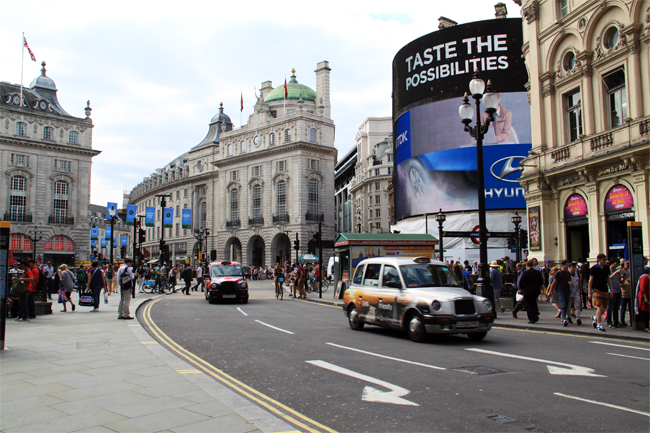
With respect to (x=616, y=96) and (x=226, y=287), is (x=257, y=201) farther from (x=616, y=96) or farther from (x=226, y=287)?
(x=616, y=96)

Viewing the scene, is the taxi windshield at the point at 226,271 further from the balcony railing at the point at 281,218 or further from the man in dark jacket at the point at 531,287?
the balcony railing at the point at 281,218

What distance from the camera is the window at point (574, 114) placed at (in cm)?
2156

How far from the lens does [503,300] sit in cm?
1720

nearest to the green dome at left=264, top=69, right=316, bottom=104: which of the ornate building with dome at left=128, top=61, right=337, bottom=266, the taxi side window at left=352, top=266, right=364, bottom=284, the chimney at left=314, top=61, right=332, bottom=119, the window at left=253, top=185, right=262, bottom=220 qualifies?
the ornate building with dome at left=128, top=61, right=337, bottom=266

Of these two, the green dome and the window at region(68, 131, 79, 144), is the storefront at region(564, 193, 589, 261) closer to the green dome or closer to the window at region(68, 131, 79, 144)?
the green dome

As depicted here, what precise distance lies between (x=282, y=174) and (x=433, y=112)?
104 feet

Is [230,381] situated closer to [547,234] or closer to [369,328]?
[369,328]

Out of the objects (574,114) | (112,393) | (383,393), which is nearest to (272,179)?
(574,114)

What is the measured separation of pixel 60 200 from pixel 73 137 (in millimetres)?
9325

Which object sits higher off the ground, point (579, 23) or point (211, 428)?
point (579, 23)

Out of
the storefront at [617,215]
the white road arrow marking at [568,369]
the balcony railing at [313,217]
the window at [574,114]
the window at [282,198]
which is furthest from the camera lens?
the window at [282,198]

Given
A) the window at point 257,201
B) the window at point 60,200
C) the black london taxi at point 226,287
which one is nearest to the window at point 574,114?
the black london taxi at point 226,287

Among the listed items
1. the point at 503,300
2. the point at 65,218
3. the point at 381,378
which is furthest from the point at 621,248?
the point at 65,218

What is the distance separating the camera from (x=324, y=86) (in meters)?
75.0
